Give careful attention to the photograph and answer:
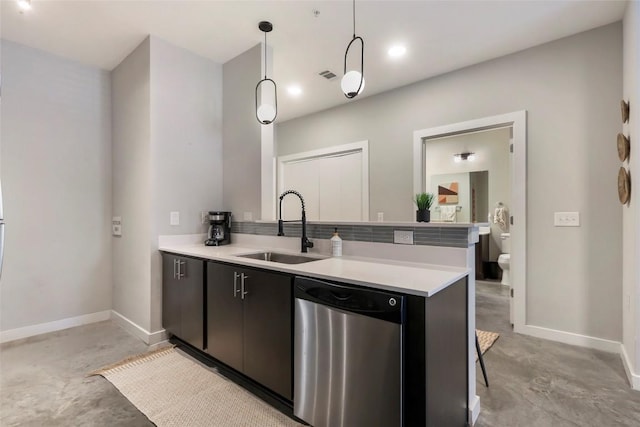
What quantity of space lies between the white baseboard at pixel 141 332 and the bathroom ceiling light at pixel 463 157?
18.8ft

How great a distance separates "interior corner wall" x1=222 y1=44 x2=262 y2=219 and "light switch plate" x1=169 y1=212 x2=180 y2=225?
0.52 m

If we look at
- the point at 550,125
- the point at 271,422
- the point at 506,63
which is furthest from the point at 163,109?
the point at 550,125

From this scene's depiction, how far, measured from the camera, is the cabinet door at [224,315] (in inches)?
82.4

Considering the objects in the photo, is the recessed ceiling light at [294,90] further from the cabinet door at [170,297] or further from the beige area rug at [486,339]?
the beige area rug at [486,339]

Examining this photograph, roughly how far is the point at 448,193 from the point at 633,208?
13.4 ft

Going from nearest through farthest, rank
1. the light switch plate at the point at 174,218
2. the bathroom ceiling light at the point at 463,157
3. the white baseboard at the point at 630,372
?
the white baseboard at the point at 630,372 → the light switch plate at the point at 174,218 → the bathroom ceiling light at the point at 463,157

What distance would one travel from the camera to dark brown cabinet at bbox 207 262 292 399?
1769 millimetres

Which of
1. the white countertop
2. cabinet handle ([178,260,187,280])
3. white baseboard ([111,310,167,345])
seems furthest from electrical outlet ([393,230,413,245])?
white baseboard ([111,310,167,345])

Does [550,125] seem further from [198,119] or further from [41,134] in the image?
[41,134]

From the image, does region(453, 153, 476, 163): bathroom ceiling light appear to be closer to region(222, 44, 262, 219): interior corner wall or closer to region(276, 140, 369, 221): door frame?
region(276, 140, 369, 221): door frame

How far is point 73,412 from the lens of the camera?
6.01 ft

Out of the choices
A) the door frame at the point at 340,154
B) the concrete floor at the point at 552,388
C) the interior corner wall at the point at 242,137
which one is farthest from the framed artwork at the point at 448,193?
the interior corner wall at the point at 242,137

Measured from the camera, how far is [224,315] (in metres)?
2.21

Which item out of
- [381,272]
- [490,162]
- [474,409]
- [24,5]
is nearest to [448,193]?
[490,162]
